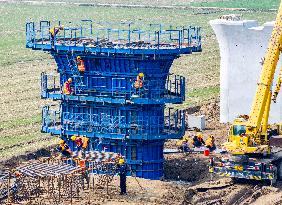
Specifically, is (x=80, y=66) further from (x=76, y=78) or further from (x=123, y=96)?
(x=123, y=96)

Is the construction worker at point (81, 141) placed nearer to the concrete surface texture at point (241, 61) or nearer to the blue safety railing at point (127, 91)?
the blue safety railing at point (127, 91)

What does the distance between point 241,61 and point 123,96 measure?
9071 millimetres

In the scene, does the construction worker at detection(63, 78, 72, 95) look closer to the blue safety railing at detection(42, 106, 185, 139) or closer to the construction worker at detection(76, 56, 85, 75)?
the construction worker at detection(76, 56, 85, 75)

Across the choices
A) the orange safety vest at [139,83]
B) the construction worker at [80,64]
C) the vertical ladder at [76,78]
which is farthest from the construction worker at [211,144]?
the construction worker at [80,64]

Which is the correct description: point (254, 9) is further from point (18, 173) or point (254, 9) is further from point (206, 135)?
point (18, 173)

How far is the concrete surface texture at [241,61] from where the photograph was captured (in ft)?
144

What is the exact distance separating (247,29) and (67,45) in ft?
32.4

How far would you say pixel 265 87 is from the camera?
120ft

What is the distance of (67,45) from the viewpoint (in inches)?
1499

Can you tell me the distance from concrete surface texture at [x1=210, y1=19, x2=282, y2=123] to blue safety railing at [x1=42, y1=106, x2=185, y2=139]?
21.9 feet

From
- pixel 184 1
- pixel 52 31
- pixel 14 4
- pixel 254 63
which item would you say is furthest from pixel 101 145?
pixel 184 1

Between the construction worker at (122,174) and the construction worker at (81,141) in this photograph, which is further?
the construction worker at (81,141)

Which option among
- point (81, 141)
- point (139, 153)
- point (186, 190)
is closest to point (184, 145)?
point (139, 153)

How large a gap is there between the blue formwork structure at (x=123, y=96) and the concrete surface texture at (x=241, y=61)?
588 centimetres
